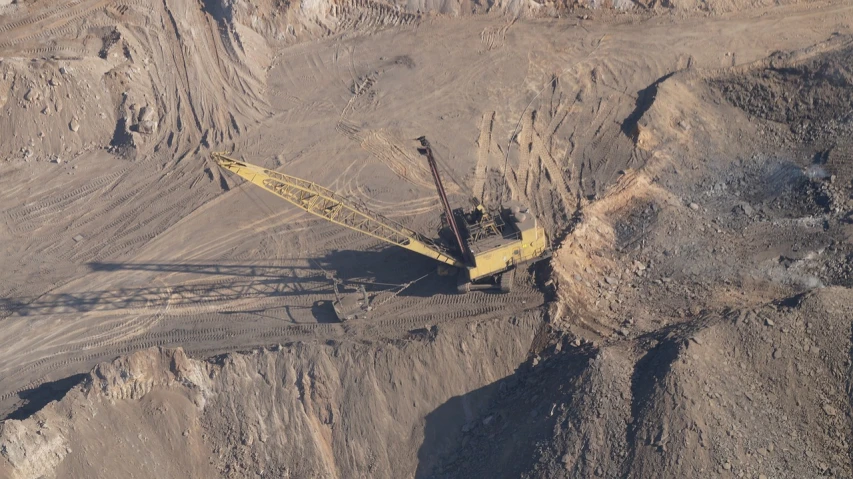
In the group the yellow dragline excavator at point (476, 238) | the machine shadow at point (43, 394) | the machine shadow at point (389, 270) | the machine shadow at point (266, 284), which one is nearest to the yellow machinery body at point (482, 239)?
the yellow dragline excavator at point (476, 238)

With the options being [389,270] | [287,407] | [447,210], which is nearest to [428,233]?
[389,270]

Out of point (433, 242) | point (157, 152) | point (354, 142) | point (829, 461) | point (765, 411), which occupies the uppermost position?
point (157, 152)

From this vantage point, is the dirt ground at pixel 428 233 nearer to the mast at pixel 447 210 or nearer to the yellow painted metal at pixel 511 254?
the yellow painted metal at pixel 511 254

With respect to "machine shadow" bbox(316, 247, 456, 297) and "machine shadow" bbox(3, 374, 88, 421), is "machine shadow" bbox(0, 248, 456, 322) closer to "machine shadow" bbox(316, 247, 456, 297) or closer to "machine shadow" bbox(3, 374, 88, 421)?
"machine shadow" bbox(316, 247, 456, 297)

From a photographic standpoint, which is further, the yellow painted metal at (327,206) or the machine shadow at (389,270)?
the machine shadow at (389,270)

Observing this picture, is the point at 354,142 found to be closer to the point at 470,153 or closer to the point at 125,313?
the point at 470,153

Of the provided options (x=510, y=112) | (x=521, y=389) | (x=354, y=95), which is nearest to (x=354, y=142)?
(x=354, y=95)

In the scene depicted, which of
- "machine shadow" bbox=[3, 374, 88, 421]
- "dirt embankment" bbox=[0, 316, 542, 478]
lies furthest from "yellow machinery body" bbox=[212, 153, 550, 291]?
"machine shadow" bbox=[3, 374, 88, 421]

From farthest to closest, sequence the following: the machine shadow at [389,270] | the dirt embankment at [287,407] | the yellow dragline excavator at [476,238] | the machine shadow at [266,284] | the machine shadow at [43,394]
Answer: the machine shadow at [266,284]
the machine shadow at [389,270]
the machine shadow at [43,394]
the yellow dragline excavator at [476,238]
the dirt embankment at [287,407]
